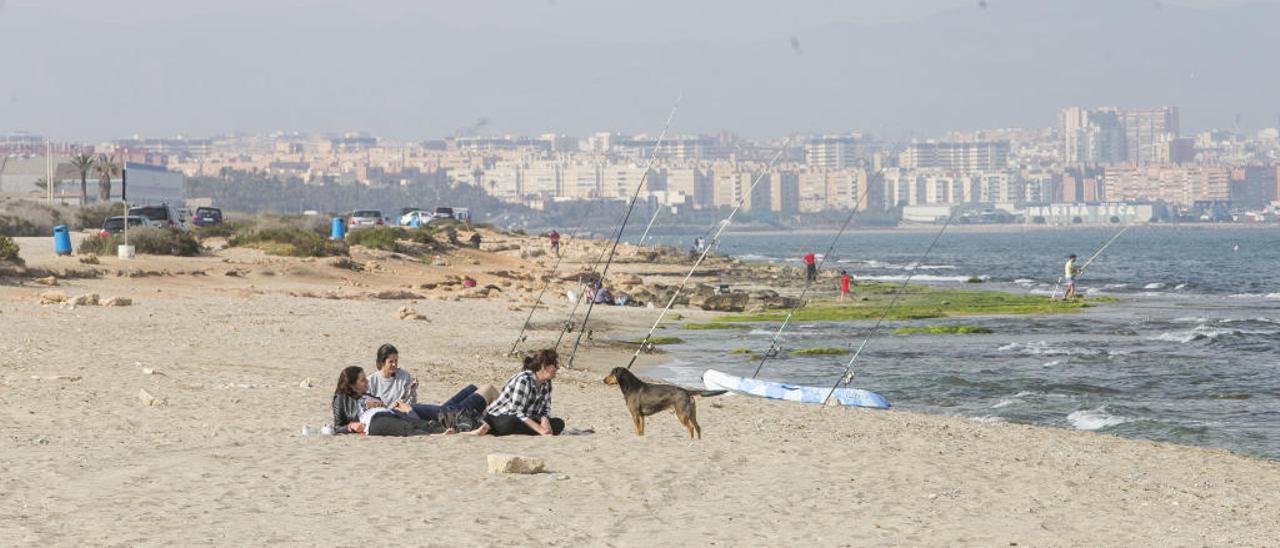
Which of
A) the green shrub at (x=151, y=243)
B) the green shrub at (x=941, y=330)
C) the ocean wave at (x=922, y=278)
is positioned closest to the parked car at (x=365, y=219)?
the ocean wave at (x=922, y=278)

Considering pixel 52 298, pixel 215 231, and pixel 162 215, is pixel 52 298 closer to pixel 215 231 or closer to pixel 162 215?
pixel 162 215

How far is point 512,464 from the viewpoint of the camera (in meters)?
10.2

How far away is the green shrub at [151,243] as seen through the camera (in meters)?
34.8

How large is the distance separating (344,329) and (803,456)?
11.8 meters

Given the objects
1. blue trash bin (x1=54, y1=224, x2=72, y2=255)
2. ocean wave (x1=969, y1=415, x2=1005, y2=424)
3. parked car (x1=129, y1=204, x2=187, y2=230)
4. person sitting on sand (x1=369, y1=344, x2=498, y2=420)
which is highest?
parked car (x1=129, y1=204, x2=187, y2=230)

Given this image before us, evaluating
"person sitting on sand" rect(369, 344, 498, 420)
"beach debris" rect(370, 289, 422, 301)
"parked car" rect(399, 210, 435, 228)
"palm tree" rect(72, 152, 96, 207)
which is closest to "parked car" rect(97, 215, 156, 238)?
"beach debris" rect(370, 289, 422, 301)

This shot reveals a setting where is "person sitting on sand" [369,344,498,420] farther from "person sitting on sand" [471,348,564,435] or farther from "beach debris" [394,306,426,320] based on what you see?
"beach debris" [394,306,426,320]

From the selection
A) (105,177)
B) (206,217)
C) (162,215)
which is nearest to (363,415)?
(162,215)

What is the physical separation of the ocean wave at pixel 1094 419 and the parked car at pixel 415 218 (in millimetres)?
48931

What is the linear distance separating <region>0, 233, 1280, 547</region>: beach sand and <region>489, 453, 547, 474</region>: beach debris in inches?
2.6

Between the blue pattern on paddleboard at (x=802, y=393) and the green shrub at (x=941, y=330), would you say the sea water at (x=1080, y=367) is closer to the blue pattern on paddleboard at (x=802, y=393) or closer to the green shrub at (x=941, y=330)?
the green shrub at (x=941, y=330)

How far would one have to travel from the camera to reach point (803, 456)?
1184 centimetres

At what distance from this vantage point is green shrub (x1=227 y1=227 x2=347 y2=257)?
3828cm

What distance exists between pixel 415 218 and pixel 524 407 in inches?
2187
